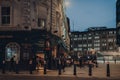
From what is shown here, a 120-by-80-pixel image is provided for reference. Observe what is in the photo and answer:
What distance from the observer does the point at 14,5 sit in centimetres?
3972

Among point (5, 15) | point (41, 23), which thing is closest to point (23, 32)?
point (5, 15)

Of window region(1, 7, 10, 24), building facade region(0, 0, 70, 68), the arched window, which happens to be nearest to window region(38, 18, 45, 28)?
building facade region(0, 0, 70, 68)

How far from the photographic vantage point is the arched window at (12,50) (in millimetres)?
38875

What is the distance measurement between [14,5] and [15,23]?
85.8 inches

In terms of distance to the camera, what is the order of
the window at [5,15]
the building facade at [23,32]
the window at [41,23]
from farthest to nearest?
the window at [41,23] < the window at [5,15] < the building facade at [23,32]

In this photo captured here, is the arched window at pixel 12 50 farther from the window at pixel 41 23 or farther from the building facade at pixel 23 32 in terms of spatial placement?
the window at pixel 41 23

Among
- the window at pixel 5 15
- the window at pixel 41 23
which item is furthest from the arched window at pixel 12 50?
the window at pixel 41 23

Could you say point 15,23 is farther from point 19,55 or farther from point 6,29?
point 19,55

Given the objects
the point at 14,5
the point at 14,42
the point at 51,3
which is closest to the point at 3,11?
the point at 14,5

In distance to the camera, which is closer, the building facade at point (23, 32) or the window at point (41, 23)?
the building facade at point (23, 32)

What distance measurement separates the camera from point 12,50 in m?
39.1

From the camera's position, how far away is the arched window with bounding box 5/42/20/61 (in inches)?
1531

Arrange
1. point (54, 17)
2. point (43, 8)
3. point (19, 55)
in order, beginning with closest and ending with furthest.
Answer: point (19, 55), point (43, 8), point (54, 17)

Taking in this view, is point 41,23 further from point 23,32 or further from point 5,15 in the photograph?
point 5,15
